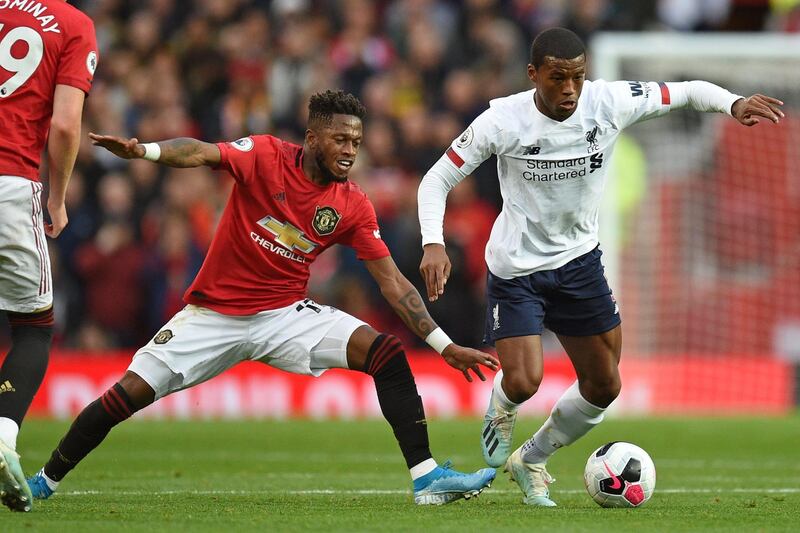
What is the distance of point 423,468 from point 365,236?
132cm

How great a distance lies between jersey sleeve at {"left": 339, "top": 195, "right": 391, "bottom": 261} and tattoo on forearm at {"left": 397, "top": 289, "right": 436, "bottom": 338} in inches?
11.9

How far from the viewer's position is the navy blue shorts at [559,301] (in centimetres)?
783

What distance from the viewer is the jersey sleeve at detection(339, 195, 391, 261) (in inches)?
305

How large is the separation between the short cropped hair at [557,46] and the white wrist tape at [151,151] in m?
2.11

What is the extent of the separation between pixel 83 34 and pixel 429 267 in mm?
2096

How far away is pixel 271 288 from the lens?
780 centimetres

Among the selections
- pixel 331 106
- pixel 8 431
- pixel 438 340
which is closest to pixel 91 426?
pixel 8 431

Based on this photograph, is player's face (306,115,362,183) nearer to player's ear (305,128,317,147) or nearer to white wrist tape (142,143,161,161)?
player's ear (305,128,317,147)

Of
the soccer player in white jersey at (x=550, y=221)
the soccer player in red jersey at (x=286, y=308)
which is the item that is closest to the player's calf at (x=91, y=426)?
the soccer player in red jersey at (x=286, y=308)

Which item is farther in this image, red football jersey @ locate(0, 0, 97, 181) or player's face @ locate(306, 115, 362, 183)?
player's face @ locate(306, 115, 362, 183)

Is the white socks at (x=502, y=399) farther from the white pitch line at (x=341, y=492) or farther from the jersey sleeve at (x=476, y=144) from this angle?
the jersey sleeve at (x=476, y=144)

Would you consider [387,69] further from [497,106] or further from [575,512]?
[575,512]

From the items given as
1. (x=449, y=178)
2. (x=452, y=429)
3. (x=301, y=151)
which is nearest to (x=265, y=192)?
(x=301, y=151)

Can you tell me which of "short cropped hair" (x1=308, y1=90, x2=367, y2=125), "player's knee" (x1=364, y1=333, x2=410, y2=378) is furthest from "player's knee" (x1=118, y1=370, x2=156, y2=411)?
"short cropped hair" (x1=308, y1=90, x2=367, y2=125)
